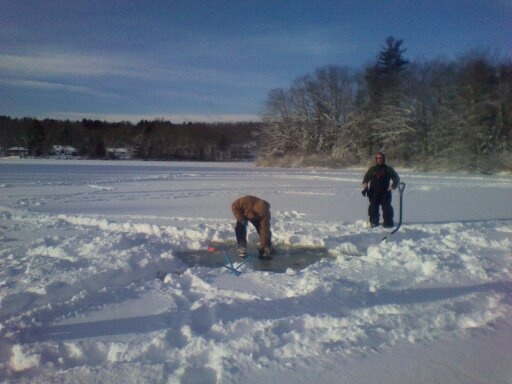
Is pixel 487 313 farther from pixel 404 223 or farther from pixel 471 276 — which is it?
pixel 404 223

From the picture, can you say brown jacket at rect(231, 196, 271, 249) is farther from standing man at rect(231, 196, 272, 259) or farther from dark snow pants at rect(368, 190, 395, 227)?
dark snow pants at rect(368, 190, 395, 227)

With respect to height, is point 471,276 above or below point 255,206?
below

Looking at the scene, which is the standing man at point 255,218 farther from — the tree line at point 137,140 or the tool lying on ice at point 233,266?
the tree line at point 137,140

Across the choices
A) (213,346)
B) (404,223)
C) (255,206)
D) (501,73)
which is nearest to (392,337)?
(213,346)

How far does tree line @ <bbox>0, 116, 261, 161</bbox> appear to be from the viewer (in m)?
81.8

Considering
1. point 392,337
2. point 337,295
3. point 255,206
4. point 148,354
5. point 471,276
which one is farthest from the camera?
point 255,206

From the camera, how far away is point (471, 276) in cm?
631

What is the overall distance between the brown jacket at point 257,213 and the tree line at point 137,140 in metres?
72.1

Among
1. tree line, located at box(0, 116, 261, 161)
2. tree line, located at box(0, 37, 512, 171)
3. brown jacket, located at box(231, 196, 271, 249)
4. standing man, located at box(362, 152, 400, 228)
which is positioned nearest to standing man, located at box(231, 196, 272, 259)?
brown jacket, located at box(231, 196, 271, 249)

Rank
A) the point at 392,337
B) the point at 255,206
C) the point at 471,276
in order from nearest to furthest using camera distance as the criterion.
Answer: the point at 392,337, the point at 471,276, the point at 255,206

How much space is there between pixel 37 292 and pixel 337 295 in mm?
3708

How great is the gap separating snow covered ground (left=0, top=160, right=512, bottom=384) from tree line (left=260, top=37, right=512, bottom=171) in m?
31.0

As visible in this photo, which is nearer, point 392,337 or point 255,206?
point 392,337

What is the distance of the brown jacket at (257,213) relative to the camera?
784 cm
